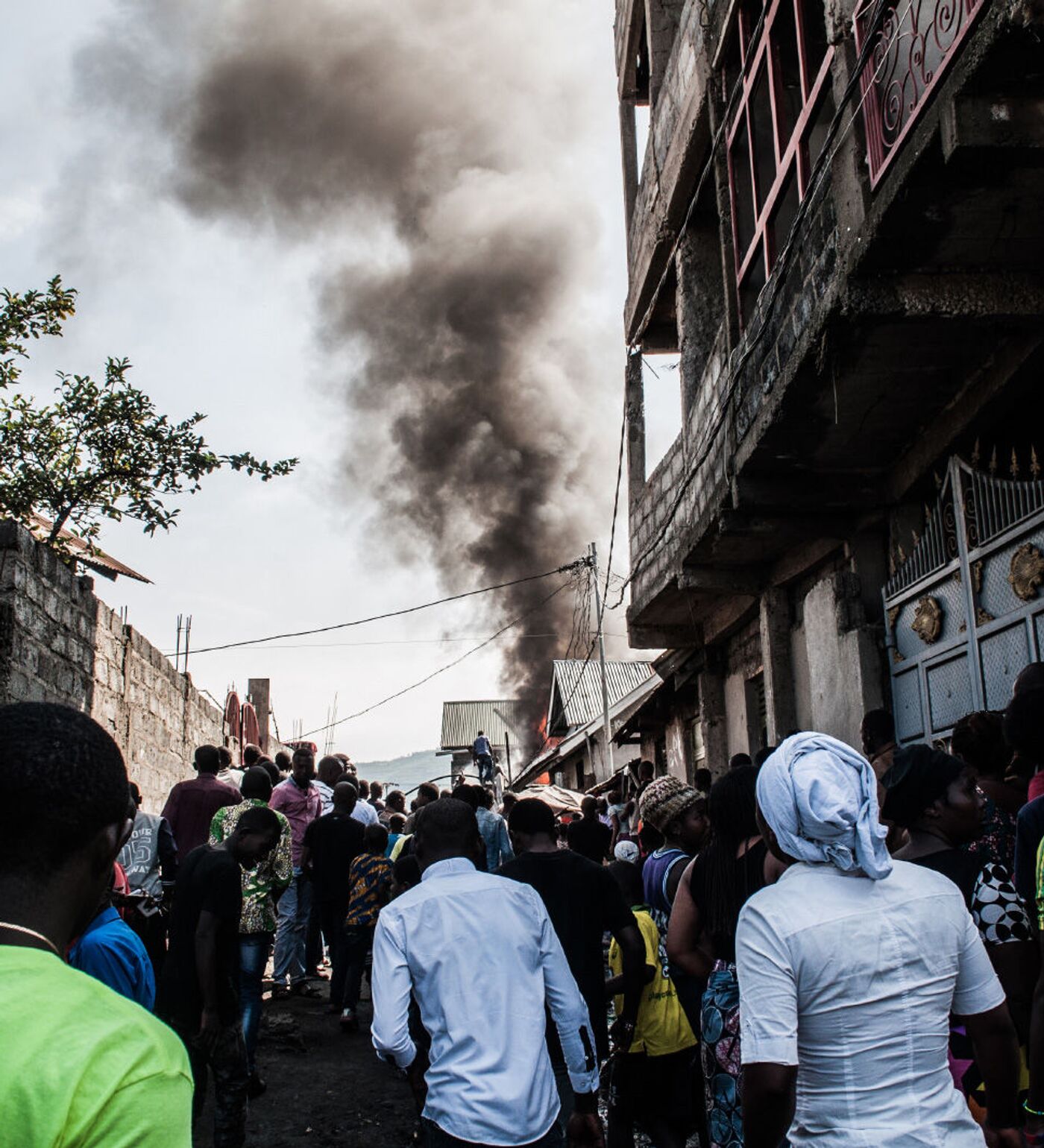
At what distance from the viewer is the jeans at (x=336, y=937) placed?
25.4 ft

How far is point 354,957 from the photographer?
301 inches

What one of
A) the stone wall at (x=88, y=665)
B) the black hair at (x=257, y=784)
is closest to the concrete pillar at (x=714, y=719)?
the stone wall at (x=88, y=665)

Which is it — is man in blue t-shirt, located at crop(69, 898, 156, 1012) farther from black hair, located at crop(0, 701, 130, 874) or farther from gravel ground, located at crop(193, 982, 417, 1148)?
gravel ground, located at crop(193, 982, 417, 1148)

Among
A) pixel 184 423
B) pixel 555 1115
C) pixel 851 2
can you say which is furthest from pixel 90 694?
pixel 851 2

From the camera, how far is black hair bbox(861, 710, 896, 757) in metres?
5.95

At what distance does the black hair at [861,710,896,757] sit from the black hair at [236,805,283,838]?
3.26 meters

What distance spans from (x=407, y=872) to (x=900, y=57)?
16.4 feet

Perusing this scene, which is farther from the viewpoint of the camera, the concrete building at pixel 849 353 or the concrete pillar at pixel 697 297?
the concrete pillar at pixel 697 297

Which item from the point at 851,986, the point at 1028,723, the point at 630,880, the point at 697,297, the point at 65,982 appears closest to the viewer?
the point at 65,982

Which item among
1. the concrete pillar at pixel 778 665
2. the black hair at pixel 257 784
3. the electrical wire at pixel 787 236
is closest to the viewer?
the electrical wire at pixel 787 236

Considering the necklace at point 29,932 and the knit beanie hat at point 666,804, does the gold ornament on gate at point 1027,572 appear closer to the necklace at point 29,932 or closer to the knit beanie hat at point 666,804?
the knit beanie hat at point 666,804

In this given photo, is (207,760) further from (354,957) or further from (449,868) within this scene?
(449,868)

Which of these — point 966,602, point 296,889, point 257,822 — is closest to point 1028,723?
point 966,602

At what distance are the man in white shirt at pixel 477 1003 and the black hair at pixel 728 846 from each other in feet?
1.63
